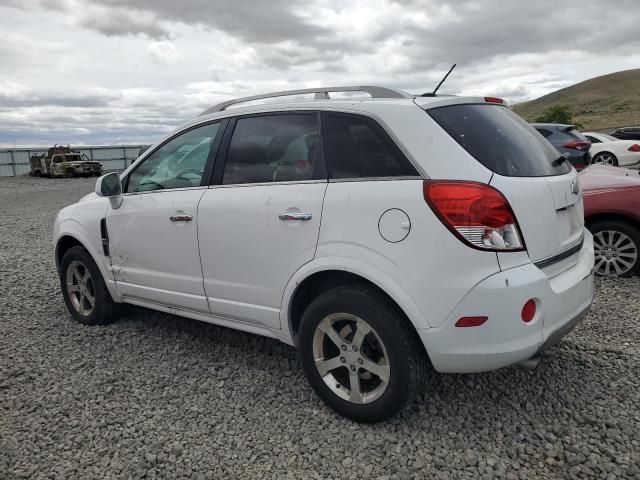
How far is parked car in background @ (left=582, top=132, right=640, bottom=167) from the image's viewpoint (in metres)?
15.7

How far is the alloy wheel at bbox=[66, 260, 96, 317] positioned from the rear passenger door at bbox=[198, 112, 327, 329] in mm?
1630

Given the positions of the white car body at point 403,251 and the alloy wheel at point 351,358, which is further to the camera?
the alloy wheel at point 351,358

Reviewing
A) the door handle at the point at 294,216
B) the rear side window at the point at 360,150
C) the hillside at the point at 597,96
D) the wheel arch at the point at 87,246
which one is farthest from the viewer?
the hillside at the point at 597,96

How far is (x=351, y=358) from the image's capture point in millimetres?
2873

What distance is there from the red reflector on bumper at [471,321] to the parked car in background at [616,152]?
1525 cm

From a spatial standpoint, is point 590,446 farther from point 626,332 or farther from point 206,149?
point 206,149

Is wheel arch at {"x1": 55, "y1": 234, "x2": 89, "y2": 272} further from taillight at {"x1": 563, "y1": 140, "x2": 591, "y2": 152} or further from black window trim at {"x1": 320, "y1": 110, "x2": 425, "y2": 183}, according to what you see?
taillight at {"x1": 563, "y1": 140, "x2": 591, "y2": 152}

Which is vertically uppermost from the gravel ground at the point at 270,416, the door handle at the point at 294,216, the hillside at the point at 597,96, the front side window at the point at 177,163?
the hillside at the point at 597,96

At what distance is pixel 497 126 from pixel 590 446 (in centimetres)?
170

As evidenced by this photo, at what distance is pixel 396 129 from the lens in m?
2.73

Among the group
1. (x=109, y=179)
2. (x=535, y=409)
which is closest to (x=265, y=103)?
(x=109, y=179)

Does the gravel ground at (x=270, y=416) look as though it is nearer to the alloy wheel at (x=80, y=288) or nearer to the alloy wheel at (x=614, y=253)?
the alloy wheel at (x=80, y=288)

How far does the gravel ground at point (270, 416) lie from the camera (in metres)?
2.61

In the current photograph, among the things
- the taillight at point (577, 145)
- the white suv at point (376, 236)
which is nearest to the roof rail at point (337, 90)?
the white suv at point (376, 236)
